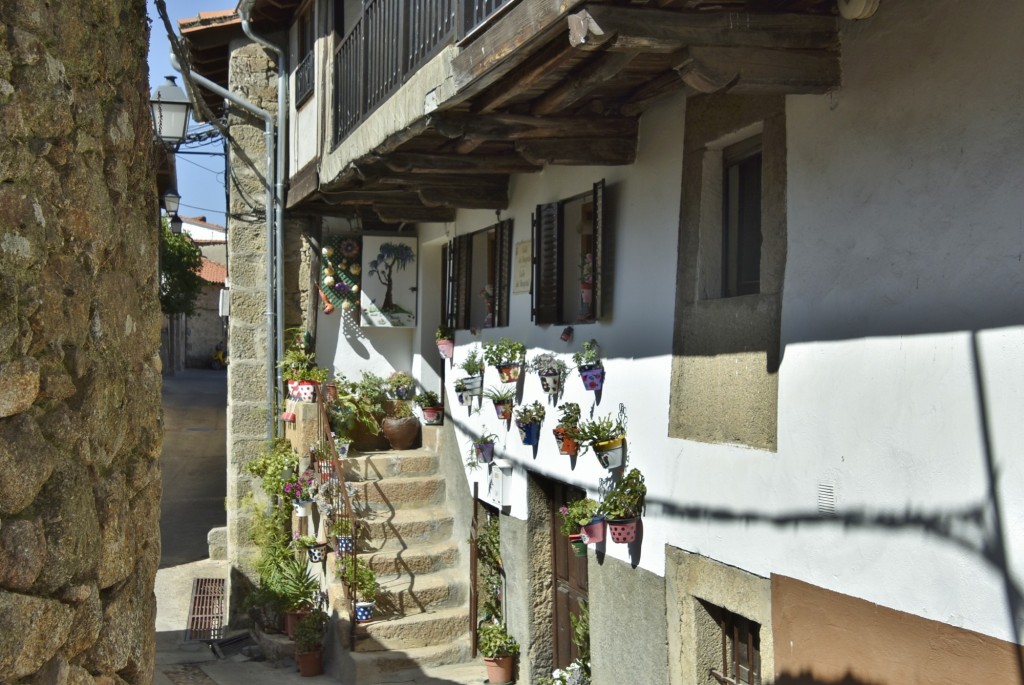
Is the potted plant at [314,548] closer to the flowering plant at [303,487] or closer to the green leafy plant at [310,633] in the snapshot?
the flowering plant at [303,487]

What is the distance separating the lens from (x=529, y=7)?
4766 millimetres

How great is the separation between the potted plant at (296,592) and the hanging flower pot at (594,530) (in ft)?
14.6

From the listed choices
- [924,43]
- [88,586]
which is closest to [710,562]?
[924,43]

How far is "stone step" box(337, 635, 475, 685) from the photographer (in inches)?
351

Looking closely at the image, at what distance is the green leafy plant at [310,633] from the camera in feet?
31.4

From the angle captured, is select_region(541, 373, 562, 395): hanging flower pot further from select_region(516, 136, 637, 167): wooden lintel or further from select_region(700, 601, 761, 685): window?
select_region(700, 601, 761, 685): window

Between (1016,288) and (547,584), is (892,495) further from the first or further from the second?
(547,584)

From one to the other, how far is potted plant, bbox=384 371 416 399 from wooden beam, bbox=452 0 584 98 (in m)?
6.60

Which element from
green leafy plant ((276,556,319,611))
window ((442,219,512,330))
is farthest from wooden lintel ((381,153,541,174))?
green leafy plant ((276,556,319,611))

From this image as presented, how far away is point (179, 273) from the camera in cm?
2327

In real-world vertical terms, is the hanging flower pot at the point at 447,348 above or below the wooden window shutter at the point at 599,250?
below

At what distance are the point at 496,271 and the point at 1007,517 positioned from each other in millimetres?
5889

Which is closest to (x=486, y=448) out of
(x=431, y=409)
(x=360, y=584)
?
(x=360, y=584)

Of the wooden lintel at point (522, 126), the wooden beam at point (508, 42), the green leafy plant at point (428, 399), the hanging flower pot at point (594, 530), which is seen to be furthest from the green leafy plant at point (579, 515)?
the green leafy plant at point (428, 399)
